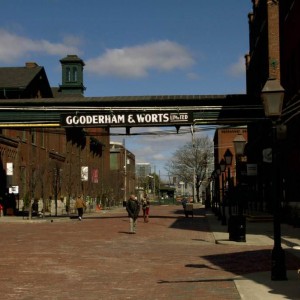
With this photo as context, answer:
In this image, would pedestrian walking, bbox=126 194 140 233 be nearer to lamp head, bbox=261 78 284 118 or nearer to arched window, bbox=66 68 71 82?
lamp head, bbox=261 78 284 118

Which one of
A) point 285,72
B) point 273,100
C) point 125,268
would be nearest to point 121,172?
point 285,72

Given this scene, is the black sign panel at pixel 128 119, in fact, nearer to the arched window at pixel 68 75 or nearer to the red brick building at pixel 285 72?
the red brick building at pixel 285 72

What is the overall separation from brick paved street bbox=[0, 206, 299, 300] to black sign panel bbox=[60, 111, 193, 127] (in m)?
9.28

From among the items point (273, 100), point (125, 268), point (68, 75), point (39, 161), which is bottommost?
point (125, 268)

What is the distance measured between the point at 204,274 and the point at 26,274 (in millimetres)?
3876

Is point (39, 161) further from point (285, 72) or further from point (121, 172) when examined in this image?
point (121, 172)

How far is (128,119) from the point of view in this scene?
3003 centimetres

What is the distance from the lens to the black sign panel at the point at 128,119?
1177 inches

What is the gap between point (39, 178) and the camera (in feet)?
161

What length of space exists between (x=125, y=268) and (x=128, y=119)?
1691 cm

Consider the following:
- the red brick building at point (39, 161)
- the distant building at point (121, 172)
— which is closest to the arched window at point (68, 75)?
the red brick building at point (39, 161)

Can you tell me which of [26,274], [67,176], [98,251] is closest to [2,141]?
[67,176]

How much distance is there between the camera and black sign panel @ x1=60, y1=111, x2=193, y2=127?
29891 mm

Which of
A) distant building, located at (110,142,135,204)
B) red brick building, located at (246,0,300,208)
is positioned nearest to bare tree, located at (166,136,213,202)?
distant building, located at (110,142,135,204)
